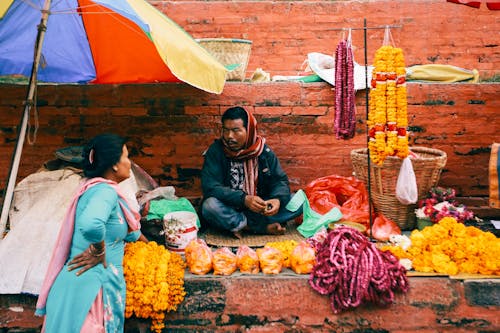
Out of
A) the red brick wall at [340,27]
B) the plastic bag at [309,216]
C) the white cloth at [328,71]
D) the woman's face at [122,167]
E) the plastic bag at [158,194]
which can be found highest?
the red brick wall at [340,27]

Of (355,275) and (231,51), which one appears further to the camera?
(231,51)

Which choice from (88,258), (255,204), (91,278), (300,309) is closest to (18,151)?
(88,258)

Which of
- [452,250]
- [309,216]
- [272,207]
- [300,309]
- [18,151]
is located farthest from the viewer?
[309,216]

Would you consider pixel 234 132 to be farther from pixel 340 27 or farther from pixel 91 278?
pixel 340 27

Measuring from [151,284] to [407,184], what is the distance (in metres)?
2.39

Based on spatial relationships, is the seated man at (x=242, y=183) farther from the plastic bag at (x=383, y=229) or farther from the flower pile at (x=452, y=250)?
the flower pile at (x=452, y=250)

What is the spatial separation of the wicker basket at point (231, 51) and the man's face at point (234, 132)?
946 millimetres

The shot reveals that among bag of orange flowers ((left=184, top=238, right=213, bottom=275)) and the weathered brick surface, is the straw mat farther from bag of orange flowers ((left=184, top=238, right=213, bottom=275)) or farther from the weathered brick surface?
the weathered brick surface

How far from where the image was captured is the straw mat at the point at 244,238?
4.14 meters

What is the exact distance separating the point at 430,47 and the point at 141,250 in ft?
17.3

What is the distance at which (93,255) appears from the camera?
109 inches

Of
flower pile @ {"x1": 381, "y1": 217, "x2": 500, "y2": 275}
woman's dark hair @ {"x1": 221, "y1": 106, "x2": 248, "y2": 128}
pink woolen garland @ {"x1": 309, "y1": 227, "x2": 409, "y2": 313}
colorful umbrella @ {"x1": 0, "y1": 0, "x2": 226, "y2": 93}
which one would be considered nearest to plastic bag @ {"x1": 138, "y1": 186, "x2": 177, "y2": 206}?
woman's dark hair @ {"x1": 221, "y1": 106, "x2": 248, "y2": 128}

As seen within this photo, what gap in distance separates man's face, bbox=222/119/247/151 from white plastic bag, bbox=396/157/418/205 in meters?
1.46

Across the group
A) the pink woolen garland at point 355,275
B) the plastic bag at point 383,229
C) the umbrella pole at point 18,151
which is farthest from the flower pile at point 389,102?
the umbrella pole at point 18,151
